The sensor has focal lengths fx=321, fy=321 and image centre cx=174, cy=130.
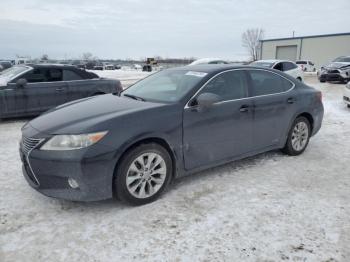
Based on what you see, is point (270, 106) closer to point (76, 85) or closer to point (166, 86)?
point (166, 86)

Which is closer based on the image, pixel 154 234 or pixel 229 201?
pixel 154 234

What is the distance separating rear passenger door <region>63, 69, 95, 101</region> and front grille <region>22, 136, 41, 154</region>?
4706mm

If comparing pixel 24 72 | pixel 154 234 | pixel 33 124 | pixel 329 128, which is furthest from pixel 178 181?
pixel 24 72

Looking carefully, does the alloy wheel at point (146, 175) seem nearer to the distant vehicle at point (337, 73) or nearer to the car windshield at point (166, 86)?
the car windshield at point (166, 86)

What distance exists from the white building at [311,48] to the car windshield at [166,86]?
44716 mm

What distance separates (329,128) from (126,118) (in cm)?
541

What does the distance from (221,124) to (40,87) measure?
5224mm

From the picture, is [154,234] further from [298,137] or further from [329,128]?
[329,128]

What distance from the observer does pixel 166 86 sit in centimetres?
427

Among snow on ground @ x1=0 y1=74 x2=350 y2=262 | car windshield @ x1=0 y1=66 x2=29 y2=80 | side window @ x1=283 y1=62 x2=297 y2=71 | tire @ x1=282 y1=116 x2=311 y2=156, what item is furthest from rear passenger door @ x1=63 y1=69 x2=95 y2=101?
side window @ x1=283 y1=62 x2=297 y2=71

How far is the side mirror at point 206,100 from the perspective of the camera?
12.1 feet

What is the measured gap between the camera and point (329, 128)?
7.07m

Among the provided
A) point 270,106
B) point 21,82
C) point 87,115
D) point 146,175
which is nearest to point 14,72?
point 21,82

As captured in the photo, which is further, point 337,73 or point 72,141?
point 337,73
